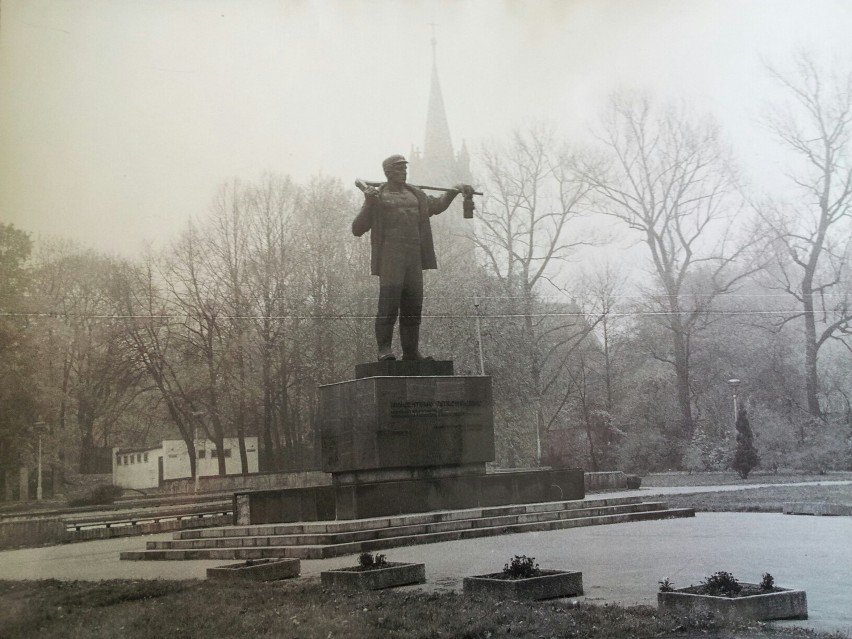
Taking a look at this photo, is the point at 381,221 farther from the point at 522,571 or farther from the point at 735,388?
the point at 735,388

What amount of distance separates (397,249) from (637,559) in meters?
4.87

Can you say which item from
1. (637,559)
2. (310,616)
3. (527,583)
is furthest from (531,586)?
(637,559)

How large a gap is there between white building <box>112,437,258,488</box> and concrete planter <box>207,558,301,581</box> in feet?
25.9

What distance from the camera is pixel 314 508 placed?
9117mm

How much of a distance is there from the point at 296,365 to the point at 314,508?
22.6 feet

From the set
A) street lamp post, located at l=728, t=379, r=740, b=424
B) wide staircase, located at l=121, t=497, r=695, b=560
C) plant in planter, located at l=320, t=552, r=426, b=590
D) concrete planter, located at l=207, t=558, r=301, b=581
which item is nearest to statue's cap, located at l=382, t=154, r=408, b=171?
wide staircase, located at l=121, t=497, r=695, b=560

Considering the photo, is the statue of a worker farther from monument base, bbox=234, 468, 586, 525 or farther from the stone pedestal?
monument base, bbox=234, 468, 586, 525

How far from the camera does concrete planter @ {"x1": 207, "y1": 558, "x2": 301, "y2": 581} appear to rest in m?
6.50

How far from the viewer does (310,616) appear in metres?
5.46

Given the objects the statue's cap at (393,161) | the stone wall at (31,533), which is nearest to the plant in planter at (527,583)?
the stone wall at (31,533)

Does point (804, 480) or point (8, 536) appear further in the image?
point (804, 480)

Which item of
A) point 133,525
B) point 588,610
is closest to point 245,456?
point 133,525

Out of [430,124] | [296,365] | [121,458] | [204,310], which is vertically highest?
[430,124]

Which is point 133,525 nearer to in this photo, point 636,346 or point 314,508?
point 314,508
